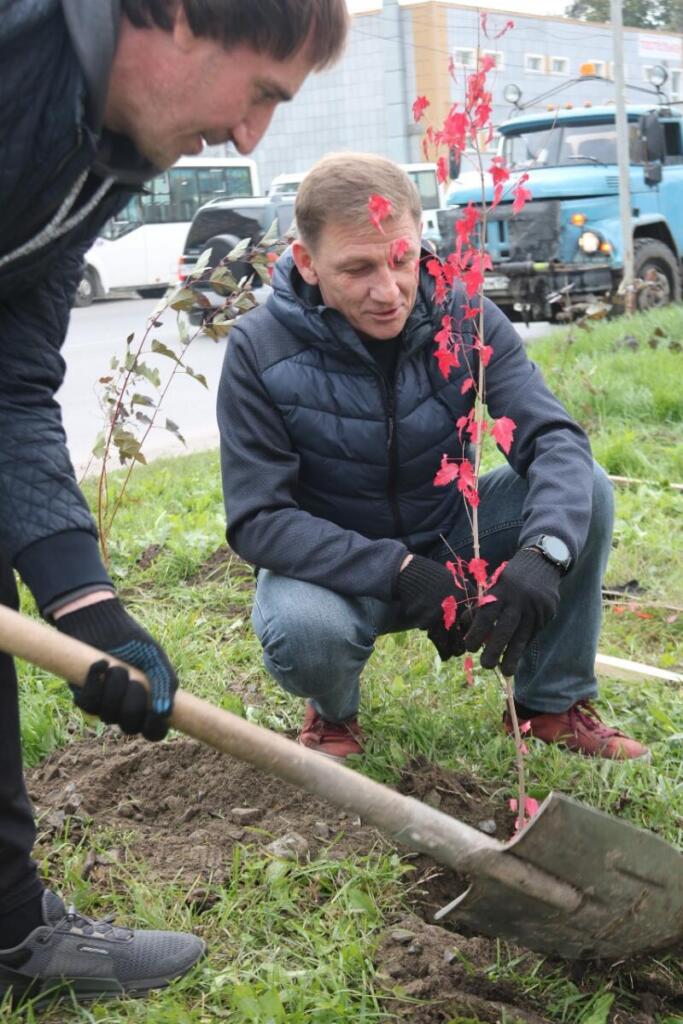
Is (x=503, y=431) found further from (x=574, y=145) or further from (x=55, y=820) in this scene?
(x=574, y=145)

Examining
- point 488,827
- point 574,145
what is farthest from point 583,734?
point 574,145

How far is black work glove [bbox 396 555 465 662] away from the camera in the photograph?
2648mm

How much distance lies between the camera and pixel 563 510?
8.89ft

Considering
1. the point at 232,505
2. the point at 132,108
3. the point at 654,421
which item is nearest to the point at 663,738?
the point at 232,505

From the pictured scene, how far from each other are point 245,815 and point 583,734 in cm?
88

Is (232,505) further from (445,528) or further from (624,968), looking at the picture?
(624,968)

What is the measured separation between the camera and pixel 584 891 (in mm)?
2102

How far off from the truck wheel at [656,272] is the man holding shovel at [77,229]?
9134 millimetres

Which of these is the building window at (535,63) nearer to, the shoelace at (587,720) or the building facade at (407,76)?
the building facade at (407,76)

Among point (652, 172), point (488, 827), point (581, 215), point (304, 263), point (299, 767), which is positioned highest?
point (304, 263)

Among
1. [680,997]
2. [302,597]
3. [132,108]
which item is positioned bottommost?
[680,997]

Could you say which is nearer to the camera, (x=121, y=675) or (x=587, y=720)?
(x=121, y=675)

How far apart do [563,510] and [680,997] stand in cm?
103

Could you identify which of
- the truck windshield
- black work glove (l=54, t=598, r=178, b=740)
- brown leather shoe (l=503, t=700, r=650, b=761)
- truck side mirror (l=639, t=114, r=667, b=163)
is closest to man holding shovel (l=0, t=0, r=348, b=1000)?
black work glove (l=54, t=598, r=178, b=740)
